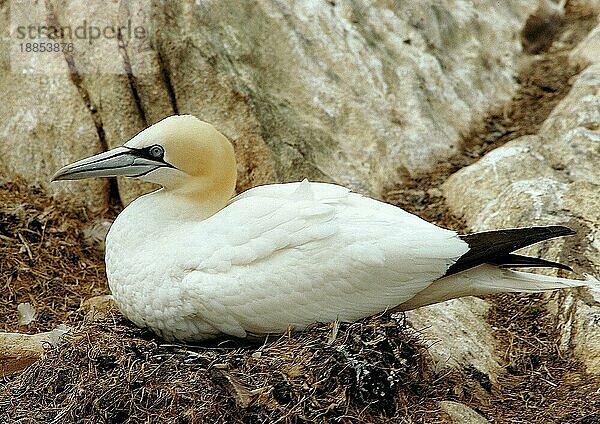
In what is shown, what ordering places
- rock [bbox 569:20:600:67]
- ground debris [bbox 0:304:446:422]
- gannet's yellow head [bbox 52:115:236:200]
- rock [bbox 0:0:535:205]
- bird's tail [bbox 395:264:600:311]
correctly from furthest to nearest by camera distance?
rock [bbox 569:20:600:67] < rock [bbox 0:0:535:205] < gannet's yellow head [bbox 52:115:236:200] < bird's tail [bbox 395:264:600:311] < ground debris [bbox 0:304:446:422]

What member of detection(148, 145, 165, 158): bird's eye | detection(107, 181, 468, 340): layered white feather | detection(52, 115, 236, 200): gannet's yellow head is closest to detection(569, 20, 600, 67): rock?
detection(107, 181, 468, 340): layered white feather

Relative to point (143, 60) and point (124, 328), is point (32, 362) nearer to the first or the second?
point (124, 328)

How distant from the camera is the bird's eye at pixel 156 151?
4477 mm

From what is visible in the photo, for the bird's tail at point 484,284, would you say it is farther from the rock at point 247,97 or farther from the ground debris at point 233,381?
the rock at point 247,97

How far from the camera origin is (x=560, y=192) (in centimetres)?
596

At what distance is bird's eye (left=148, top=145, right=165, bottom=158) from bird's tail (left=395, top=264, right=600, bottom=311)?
1382mm

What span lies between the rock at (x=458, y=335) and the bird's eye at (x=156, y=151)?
5.09 feet

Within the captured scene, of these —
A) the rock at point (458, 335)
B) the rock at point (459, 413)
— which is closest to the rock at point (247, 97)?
the rock at point (458, 335)

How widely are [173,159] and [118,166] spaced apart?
0.27m

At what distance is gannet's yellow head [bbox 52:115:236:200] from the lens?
14.6ft

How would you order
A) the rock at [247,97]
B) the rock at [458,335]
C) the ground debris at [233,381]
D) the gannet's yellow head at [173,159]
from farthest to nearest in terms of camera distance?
the rock at [247,97] → the rock at [458,335] → the gannet's yellow head at [173,159] → the ground debris at [233,381]

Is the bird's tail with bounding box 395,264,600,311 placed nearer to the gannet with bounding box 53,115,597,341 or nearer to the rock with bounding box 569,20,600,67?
the gannet with bounding box 53,115,597,341

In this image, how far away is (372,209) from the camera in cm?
436

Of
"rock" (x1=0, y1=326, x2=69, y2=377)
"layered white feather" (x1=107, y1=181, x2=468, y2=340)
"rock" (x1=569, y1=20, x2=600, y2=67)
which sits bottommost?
"rock" (x1=0, y1=326, x2=69, y2=377)
